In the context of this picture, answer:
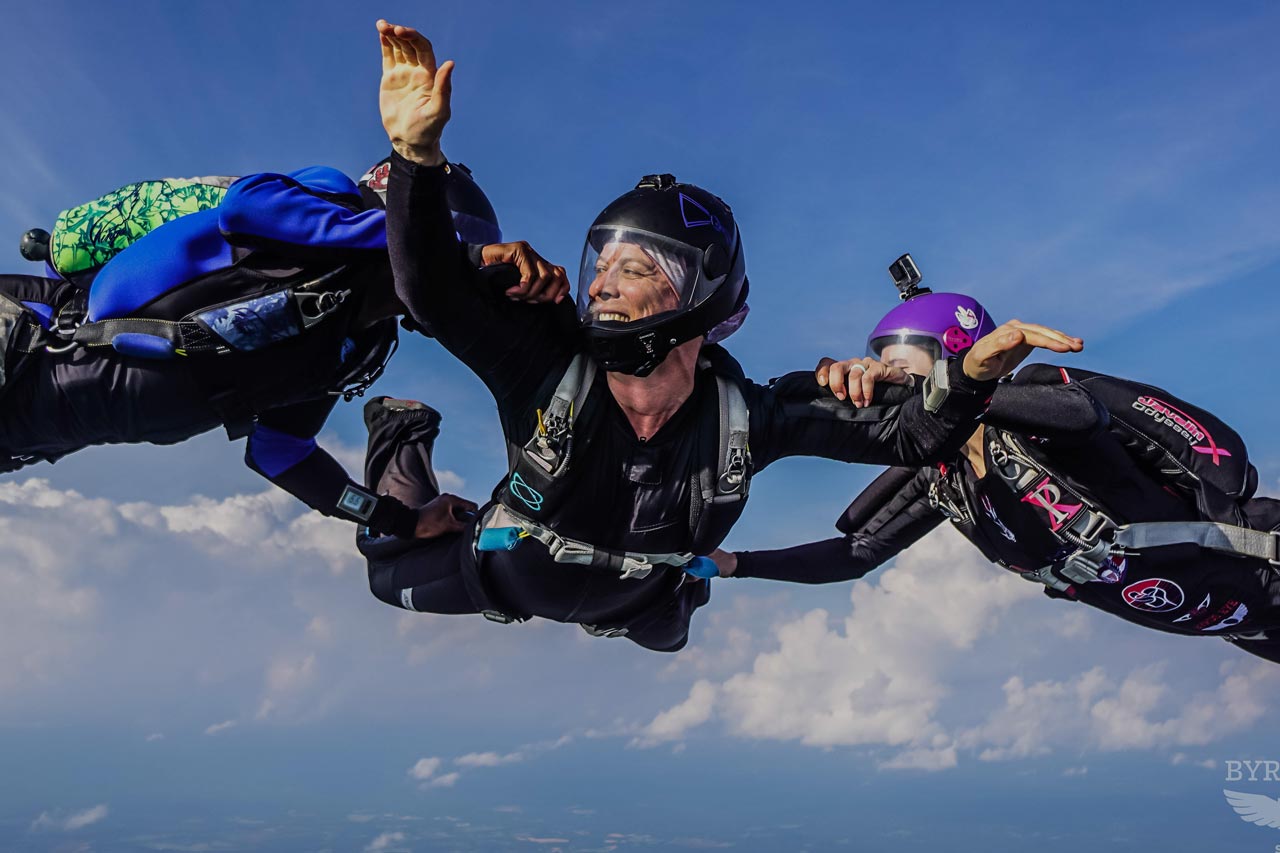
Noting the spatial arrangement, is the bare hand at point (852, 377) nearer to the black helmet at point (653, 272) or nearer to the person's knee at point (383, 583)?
the black helmet at point (653, 272)

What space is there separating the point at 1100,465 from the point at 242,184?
502 cm

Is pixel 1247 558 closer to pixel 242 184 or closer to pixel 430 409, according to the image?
pixel 430 409

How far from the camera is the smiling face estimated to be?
430 centimetres

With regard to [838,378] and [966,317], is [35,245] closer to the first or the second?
[838,378]

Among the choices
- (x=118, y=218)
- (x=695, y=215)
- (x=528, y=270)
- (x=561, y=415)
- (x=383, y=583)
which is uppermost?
(x=118, y=218)

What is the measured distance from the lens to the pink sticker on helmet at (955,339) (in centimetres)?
683

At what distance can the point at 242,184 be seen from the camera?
4492 millimetres

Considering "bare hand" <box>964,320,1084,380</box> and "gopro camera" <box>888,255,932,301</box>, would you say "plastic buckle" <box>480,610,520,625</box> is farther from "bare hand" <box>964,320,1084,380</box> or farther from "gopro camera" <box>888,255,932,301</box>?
"gopro camera" <box>888,255,932,301</box>

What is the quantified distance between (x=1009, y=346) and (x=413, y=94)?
2564 millimetres

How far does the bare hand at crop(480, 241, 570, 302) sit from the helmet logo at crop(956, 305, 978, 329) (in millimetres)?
3651

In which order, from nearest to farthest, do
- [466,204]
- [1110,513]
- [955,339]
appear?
[466,204]
[1110,513]
[955,339]

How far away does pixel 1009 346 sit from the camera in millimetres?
4234

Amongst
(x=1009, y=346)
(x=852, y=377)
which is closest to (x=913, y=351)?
(x=852, y=377)

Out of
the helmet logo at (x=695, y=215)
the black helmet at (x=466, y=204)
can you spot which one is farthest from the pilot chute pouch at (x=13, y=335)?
the helmet logo at (x=695, y=215)
